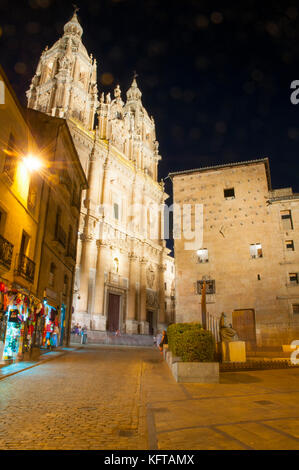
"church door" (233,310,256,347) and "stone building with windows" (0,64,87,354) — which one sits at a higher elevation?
"stone building with windows" (0,64,87,354)

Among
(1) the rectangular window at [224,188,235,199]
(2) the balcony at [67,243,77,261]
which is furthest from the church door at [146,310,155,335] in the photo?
(1) the rectangular window at [224,188,235,199]

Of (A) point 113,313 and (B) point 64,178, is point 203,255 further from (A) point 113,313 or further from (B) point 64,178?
(A) point 113,313

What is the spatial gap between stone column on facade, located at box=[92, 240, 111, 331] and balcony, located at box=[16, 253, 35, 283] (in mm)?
20480

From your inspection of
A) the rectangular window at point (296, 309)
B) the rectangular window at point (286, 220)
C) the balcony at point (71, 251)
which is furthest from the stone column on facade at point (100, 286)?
the rectangular window at point (286, 220)

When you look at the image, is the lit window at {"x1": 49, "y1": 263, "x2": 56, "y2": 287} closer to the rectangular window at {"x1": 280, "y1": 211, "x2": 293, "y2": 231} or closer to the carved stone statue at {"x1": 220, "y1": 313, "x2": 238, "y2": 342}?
the carved stone statue at {"x1": 220, "y1": 313, "x2": 238, "y2": 342}

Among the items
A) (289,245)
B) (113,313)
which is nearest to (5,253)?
(289,245)

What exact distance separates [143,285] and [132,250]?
506 centimetres

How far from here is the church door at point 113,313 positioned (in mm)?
38000

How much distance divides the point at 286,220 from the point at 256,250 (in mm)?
3005

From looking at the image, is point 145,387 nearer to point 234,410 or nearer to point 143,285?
point 234,410

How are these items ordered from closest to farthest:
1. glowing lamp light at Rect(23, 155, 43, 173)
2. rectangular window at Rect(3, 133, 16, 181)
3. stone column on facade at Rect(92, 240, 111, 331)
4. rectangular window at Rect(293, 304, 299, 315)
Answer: rectangular window at Rect(3, 133, 16, 181), glowing lamp light at Rect(23, 155, 43, 173), rectangular window at Rect(293, 304, 299, 315), stone column on facade at Rect(92, 240, 111, 331)

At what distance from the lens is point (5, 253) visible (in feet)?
39.6

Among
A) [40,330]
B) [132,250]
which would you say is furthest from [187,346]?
[132,250]

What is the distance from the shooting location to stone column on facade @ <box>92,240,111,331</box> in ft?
111
